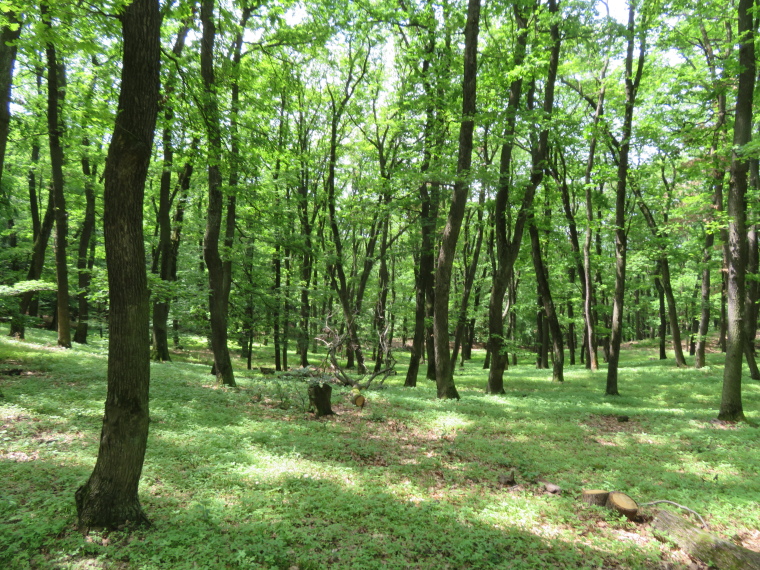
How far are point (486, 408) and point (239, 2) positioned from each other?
1006 centimetres

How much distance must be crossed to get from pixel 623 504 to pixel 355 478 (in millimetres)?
3408

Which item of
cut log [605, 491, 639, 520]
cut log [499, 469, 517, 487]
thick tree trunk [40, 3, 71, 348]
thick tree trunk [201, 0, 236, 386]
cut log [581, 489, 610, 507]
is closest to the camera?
cut log [605, 491, 639, 520]

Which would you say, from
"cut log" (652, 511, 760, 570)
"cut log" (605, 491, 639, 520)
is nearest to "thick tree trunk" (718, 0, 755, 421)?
"cut log" (605, 491, 639, 520)

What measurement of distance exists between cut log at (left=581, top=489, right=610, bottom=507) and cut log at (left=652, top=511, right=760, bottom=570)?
1.85ft

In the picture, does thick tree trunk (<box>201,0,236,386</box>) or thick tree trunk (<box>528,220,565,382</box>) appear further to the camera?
thick tree trunk (<box>528,220,565,382</box>)

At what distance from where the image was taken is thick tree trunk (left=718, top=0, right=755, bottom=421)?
8883 mm

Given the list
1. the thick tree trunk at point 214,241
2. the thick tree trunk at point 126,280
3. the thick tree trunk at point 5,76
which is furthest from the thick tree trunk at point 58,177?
the thick tree trunk at point 126,280

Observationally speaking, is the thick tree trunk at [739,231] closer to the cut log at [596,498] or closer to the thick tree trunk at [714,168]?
the thick tree trunk at [714,168]

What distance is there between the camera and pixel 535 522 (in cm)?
461

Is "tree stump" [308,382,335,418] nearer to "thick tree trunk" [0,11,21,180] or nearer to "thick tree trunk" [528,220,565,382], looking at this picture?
"thick tree trunk" [0,11,21,180]

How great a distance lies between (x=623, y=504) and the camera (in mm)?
4887

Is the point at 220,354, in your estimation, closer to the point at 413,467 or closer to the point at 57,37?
the point at 413,467

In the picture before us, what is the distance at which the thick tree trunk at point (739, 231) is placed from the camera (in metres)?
8.88

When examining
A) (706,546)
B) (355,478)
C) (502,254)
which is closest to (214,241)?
(355,478)
